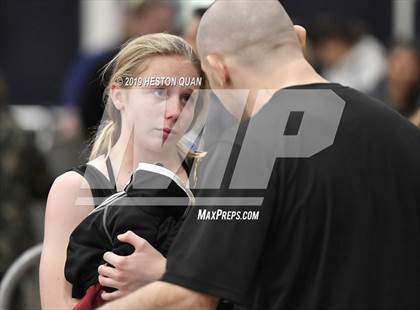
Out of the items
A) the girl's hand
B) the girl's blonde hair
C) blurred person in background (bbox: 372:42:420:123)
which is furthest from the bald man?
blurred person in background (bbox: 372:42:420:123)

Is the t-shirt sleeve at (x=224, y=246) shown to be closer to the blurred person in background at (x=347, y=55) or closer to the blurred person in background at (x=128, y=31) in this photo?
the blurred person in background at (x=128, y=31)

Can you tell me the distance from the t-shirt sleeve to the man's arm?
0.02 meters

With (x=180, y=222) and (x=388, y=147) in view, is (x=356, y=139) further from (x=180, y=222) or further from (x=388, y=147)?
(x=180, y=222)

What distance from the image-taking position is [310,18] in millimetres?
12289

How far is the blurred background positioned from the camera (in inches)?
257

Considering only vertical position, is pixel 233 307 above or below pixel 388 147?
below

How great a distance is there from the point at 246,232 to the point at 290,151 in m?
0.26

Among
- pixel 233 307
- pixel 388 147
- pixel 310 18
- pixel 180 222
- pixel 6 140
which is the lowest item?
pixel 310 18

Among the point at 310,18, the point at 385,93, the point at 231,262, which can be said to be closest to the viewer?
the point at 231,262

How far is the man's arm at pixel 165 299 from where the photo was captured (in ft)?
9.91

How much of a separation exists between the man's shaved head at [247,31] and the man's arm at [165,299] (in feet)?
2.35

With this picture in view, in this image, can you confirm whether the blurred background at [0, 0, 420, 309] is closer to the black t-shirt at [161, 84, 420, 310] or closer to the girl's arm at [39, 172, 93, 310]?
the girl's arm at [39, 172, 93, 310]

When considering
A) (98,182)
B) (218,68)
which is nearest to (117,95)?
(98,182)

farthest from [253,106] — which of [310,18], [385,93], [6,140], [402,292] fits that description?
[310,18]
